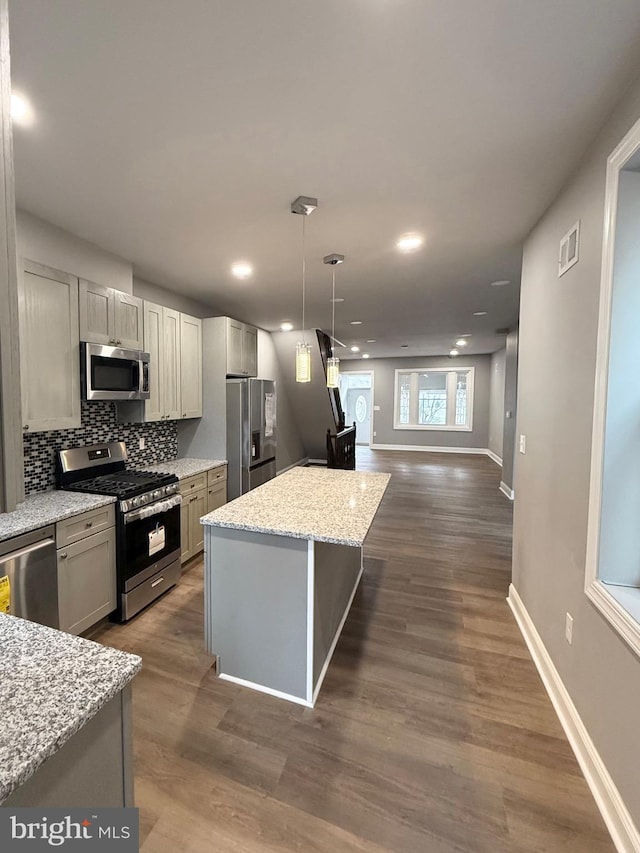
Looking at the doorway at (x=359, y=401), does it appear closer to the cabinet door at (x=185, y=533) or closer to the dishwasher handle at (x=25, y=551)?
the cabinet door at (x=185, y=533)

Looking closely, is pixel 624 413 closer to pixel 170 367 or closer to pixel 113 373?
pixel 113 373

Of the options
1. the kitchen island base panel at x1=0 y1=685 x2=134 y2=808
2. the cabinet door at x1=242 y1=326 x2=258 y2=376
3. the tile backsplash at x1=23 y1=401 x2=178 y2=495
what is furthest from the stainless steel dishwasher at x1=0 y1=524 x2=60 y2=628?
the cabinet door at x1=242 y1=326 x2=258 y2=376

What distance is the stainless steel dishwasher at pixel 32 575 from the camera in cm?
178

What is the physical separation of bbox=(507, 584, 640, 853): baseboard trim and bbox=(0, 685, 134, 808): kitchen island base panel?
1.62 meters

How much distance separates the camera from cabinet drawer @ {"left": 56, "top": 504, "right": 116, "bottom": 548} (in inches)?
81.7

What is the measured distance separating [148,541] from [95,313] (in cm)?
172

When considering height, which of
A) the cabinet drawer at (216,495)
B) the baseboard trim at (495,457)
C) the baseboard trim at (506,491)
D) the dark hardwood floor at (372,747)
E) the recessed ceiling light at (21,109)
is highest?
the recessed ceiling light at (21,109)

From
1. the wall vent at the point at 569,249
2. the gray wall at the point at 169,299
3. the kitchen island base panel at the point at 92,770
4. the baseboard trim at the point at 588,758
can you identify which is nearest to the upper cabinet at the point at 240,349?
the gray wall at the point at 169,299

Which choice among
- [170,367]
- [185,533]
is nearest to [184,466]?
[185,533]

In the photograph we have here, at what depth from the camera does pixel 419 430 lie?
9.98 metres

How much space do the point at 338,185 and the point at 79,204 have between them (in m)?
1.56

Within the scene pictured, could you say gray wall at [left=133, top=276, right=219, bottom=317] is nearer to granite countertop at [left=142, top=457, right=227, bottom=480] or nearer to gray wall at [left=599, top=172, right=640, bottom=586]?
granite countertop at [left=142, top=457, right=227, bottom=480]

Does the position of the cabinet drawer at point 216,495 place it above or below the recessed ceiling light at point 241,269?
below

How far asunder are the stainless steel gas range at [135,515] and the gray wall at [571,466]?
8.65 ft
